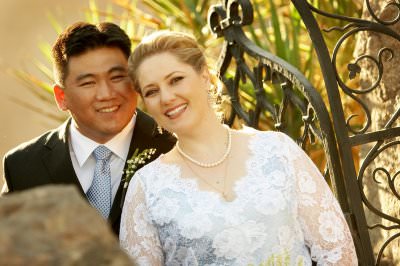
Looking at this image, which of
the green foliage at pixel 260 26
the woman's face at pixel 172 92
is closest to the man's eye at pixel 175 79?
the woman's face at pixel 172 92

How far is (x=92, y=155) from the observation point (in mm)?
3549

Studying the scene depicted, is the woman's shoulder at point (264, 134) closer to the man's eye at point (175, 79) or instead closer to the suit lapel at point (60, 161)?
the man's eye at point (175, 79)

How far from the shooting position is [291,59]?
542cm

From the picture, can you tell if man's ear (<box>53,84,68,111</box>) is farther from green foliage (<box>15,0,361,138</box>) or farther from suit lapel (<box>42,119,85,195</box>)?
green foliage (<box>15,0,361,138</box>)

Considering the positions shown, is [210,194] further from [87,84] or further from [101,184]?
[87,84]

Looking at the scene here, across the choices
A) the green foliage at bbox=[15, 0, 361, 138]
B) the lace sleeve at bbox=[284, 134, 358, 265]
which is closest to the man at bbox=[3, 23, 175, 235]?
the lace sleeve at bbox=[284, 134, 358, 265]

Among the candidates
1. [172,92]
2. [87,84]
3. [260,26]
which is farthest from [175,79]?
[260,26]

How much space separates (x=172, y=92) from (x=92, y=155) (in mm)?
802

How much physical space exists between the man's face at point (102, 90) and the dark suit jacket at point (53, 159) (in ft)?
0.40

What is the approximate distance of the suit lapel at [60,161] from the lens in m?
3.51

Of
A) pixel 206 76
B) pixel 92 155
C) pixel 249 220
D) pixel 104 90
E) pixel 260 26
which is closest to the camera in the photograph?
pixel 249 220

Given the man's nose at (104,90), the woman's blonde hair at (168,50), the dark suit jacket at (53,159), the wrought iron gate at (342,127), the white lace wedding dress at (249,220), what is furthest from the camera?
the dark suit jacket at (53,159)

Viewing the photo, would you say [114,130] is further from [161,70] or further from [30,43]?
[30,43]

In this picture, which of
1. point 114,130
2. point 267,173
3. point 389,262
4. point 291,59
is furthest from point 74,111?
point 291,59
